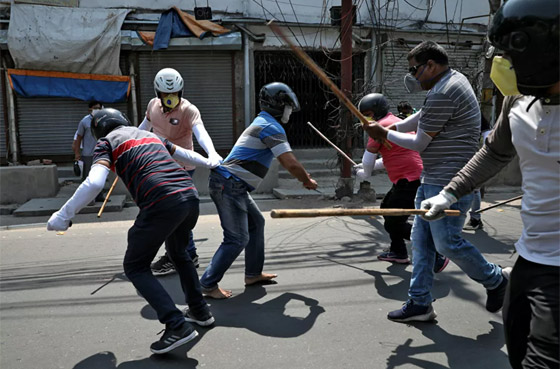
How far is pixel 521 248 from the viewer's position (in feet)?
7.36

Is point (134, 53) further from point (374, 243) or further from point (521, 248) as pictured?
point (521, 248)

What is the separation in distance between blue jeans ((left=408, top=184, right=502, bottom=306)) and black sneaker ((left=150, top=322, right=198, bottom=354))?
164 cm

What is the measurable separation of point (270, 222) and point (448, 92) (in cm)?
437

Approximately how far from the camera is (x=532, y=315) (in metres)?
2.06

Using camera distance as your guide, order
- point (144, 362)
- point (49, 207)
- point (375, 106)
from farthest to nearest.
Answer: point (49, 207) < point (375, 106) < point (144, 362)

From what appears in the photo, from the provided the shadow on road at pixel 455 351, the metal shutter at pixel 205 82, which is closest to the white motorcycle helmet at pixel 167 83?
the shadow on road at pixel 455 351

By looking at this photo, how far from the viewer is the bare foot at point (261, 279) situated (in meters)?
4.72

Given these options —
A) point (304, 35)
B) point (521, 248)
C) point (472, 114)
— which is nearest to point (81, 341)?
point (521, 248)

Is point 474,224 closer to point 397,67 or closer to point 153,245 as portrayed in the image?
point 153,245

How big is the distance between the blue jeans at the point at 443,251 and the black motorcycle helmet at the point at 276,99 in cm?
132

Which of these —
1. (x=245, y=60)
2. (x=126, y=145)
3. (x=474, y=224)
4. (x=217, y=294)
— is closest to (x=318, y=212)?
(x=126, y=145)

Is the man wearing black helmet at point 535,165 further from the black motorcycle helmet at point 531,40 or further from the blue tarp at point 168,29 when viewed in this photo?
the blue tarp at point 168,29

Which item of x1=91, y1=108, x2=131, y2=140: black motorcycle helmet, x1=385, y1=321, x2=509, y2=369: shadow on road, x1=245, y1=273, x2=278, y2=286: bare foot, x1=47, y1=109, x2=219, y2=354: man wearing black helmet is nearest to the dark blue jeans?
x1=47, y1=109, x2=219, y2=354: man wearing black helmet

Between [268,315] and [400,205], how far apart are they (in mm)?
1672
